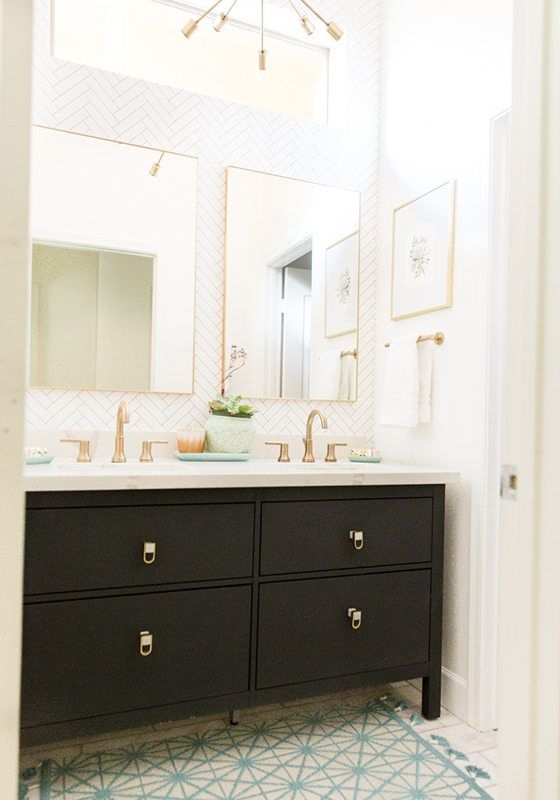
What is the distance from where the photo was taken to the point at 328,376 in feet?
8.32

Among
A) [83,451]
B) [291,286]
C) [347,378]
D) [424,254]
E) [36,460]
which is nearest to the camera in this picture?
[36,460]

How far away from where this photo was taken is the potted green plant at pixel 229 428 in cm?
221

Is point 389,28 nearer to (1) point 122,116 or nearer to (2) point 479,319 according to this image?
(1) point 122,116

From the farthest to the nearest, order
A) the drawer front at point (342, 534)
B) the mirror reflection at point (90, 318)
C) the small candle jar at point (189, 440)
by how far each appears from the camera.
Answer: the small candle jar at point (189, 440) → the mirror reflection at point (90, 318) → the drawer front at point (342, 534)

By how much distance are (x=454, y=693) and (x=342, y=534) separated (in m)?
0.75

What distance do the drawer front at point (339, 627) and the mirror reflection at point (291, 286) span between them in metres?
0.87

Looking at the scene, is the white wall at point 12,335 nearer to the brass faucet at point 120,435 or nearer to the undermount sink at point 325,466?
the brass faucet at point 120,435

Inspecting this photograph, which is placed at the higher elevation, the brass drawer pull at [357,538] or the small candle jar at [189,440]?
the small candle jar at [189,440]

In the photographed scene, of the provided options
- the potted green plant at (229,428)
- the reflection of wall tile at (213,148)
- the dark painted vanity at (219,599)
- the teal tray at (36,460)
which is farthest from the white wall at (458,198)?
the teal tray at (36,460)

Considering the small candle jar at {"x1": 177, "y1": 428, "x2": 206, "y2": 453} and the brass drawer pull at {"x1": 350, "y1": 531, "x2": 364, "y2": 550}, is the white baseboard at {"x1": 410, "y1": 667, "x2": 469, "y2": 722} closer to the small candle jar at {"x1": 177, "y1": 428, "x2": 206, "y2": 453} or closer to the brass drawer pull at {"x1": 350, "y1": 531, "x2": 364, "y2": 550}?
the brass drawer pull at {"x1": 350, "y1": 531, "x2": 364, "y2": 550}

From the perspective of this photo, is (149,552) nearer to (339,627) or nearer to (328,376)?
(339,627)

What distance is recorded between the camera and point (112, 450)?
7.06 feet

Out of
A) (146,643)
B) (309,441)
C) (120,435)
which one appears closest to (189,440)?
(120,435)

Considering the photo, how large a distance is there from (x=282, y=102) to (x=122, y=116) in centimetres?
79
